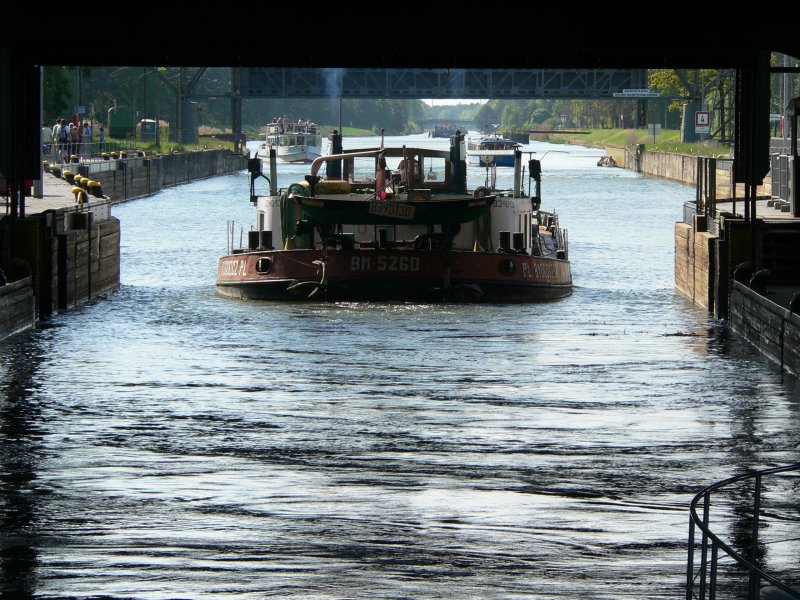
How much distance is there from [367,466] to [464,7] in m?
9.67

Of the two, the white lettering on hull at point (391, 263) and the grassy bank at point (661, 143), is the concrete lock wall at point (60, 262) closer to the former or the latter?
the white lettering on hull at point (391, 263)

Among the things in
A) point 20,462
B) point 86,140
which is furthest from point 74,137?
point 20,462

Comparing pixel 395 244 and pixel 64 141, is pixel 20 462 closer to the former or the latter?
pixel 395 244

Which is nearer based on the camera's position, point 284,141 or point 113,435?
point 113,435

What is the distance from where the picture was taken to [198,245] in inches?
2216

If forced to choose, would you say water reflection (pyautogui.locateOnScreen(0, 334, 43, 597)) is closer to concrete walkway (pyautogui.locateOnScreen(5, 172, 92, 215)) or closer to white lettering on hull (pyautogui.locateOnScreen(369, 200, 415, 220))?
concrete walkway (pyautogui.locateOnScreen(5, 172, 92, 215))

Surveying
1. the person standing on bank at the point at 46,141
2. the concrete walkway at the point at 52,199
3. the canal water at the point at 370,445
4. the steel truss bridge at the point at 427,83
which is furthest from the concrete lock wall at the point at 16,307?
the steel truss bridge at the point at 427,83

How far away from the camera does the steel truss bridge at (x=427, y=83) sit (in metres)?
120

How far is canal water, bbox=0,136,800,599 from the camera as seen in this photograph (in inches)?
543

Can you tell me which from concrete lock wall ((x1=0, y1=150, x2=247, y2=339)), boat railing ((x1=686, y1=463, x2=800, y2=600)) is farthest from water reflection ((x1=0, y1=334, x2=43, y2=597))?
boat railing ((x1=686, y1=463, x2=800, y2=600))

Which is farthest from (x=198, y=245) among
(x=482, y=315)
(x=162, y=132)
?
(x=162, y=132)

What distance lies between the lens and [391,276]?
3441 cm

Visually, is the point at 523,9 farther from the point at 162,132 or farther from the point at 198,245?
the point at 162,132

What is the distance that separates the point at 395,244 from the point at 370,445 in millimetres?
16416
